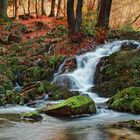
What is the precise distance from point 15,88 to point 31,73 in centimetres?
133

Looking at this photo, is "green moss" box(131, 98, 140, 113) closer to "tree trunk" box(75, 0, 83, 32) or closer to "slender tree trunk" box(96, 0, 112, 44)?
"slender tree trunk" box(96, 0, 112, 44)

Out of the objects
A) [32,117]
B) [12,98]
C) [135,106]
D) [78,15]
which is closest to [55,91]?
[12,98]

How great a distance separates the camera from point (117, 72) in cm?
1731

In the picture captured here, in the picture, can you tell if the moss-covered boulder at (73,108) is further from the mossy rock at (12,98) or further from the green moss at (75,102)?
the mossy rock at (12,98)

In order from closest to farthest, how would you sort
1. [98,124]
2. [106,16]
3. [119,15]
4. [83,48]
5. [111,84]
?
1. [98,124]
2. [111,84]
3. [83,48]
4. [106,16]
5. [119,15]

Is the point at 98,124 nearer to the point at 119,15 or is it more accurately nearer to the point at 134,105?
the point at 134,105

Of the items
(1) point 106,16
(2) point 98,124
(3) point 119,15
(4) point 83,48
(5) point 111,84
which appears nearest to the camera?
(2) point 98,124

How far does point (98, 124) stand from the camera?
11.3 m

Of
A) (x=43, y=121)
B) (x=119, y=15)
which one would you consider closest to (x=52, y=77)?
(x=43, y=121)

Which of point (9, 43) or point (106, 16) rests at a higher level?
point (106, 16)

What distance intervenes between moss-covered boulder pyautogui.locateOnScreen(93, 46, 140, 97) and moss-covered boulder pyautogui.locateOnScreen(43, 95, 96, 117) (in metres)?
3.29

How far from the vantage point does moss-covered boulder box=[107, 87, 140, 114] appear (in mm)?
12656

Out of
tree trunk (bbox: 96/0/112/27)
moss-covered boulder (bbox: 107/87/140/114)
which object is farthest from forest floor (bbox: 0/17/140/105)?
moss-covered boulder (bbox: 107/87/140/114)

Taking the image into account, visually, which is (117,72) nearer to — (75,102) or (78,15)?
(75,102)
